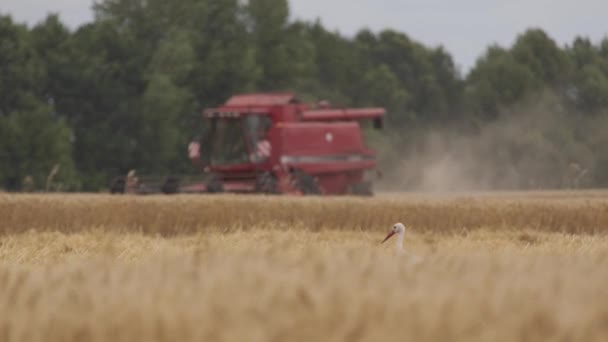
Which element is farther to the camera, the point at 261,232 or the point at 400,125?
the point at 400,125

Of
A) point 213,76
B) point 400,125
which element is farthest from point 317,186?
point 400,125

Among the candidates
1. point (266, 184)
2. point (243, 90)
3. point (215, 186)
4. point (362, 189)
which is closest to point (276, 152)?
point (266, 184)

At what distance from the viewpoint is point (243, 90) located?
5734 cm

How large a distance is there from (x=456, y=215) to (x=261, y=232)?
11.6 feet

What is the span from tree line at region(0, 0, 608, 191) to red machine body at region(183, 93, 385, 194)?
25.2 ft

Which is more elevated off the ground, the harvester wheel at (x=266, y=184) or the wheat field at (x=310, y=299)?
the wheat field at (x=310, y=299)

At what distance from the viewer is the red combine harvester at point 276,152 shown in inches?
1117

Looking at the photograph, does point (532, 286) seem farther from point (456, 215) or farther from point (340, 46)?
point (340, 46)

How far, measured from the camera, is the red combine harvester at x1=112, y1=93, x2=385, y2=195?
93.0 ft

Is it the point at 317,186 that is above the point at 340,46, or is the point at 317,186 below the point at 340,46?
below

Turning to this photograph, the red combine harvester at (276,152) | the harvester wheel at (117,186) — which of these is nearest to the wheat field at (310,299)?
the red combine harvester at (276,152)

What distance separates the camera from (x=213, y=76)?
5688 centimetres

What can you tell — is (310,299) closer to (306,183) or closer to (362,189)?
(306,183)

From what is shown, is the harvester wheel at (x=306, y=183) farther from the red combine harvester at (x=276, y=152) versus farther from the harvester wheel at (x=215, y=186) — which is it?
the harvester wheel at (x=215, y=186)
